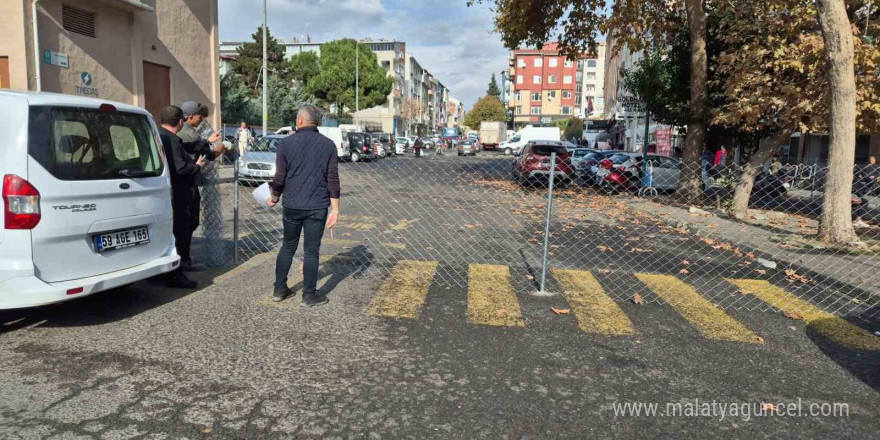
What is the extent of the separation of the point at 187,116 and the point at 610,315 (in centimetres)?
487

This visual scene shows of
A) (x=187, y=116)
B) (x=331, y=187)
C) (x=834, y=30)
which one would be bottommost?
(x=331, y=187)

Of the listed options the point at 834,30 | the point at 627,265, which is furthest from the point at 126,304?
the point at 834,30

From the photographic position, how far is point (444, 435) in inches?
124

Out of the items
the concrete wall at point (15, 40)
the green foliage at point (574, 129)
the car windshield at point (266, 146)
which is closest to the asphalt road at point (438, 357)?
→ the car windshield at point (266, 146)

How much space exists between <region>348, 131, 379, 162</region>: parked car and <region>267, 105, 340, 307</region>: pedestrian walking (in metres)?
30.1

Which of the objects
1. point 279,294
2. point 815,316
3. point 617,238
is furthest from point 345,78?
point 815,316

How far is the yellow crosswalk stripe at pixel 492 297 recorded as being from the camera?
5196 millimetres

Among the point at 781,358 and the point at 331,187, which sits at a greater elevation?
the point at 331,187

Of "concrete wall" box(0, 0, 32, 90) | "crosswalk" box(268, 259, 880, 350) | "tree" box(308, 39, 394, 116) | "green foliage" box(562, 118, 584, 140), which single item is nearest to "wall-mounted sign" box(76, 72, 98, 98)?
"concrete wall" box(0, 0, 32, 90)

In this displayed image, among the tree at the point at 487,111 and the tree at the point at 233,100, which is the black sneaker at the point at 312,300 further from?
the tree at the point at 487,111

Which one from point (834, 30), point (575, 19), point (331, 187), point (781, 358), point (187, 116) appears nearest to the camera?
point (781, 358)

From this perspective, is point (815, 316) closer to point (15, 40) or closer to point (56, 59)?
point (15, 40)

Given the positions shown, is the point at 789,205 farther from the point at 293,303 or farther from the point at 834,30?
the point at 293,303

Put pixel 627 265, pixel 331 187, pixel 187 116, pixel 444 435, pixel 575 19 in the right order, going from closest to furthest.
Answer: pixel 444 435
pixel 331 187
pixel 187 116
pixel 627 265
pixel 575 19
